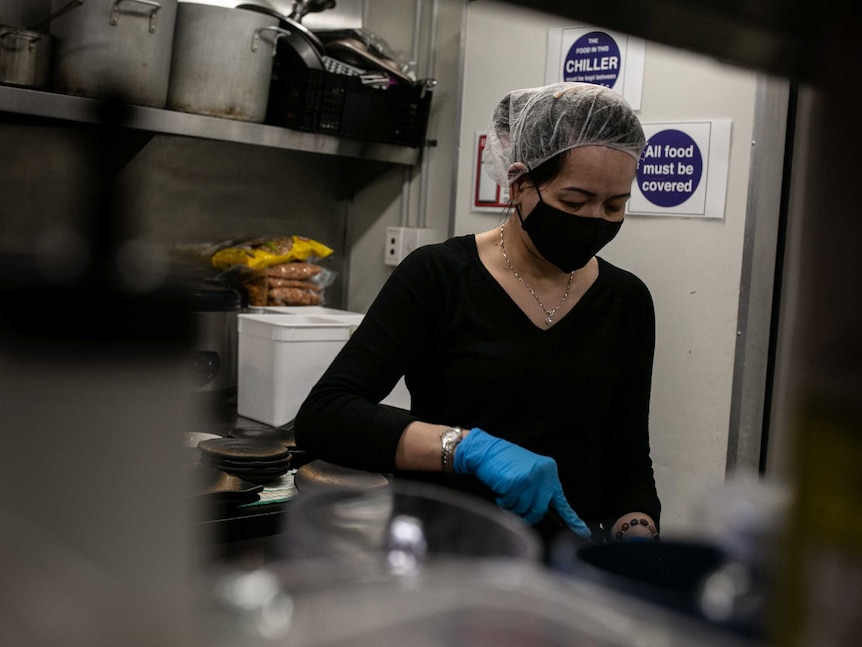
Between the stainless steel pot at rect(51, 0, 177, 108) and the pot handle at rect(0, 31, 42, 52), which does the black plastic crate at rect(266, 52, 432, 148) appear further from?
the pot handle at rect(0, 31, 42, 52)

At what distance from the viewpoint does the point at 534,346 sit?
168cm

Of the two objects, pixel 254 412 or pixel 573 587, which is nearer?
pixel 573 587

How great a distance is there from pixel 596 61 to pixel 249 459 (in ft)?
4.83

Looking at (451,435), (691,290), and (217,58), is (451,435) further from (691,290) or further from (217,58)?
Answer: (217,58)

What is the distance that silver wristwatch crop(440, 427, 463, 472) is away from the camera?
4.95 ft

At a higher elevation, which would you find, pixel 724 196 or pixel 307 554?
pixel 724 196

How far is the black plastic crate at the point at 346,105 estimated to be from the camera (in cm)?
272

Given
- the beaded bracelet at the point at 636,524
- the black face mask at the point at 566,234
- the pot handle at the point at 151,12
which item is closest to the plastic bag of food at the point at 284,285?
the pot handle at the point at 151,12

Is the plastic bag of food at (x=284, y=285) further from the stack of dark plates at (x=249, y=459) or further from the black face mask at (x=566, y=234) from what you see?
the black face mask at (x=566, y=234)

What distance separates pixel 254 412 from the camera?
2.56 metres

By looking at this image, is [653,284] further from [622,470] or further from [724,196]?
[622,470]

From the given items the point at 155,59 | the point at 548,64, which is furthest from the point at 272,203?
the point at 548,64

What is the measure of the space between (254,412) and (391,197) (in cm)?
108

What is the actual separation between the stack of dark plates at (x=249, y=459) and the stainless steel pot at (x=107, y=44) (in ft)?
3.26
